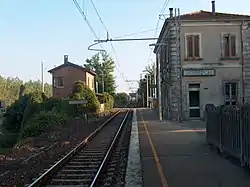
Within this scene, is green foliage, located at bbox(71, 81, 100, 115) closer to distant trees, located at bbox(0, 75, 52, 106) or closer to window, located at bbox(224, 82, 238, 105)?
window, located at bbox(224, 82, 238, 105)

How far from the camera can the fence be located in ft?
36.0

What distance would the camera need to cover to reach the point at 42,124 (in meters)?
34.8

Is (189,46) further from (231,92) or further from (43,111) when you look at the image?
(43,111)

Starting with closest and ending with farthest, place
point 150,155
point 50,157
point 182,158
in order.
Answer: point 182,158, point 150,155, point 50,157

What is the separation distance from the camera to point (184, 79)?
117ft

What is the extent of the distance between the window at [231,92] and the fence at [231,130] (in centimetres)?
1948

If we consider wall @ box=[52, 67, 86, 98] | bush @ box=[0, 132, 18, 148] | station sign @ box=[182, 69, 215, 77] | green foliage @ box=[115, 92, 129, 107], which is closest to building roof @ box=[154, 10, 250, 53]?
station sign @ box=[182, 69, 215, 77]

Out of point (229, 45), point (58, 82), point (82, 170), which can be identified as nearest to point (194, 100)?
point (229, 45)

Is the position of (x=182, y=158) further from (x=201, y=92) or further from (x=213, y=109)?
(x=201, y=92)

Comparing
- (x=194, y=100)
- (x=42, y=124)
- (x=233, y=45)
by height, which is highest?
(x=233, y=45)

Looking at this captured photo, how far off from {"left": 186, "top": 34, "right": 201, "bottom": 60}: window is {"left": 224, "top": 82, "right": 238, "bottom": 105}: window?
3.27 m

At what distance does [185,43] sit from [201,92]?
13.0ft

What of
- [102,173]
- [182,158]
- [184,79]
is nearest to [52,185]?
[102,173]

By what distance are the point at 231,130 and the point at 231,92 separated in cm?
2409
